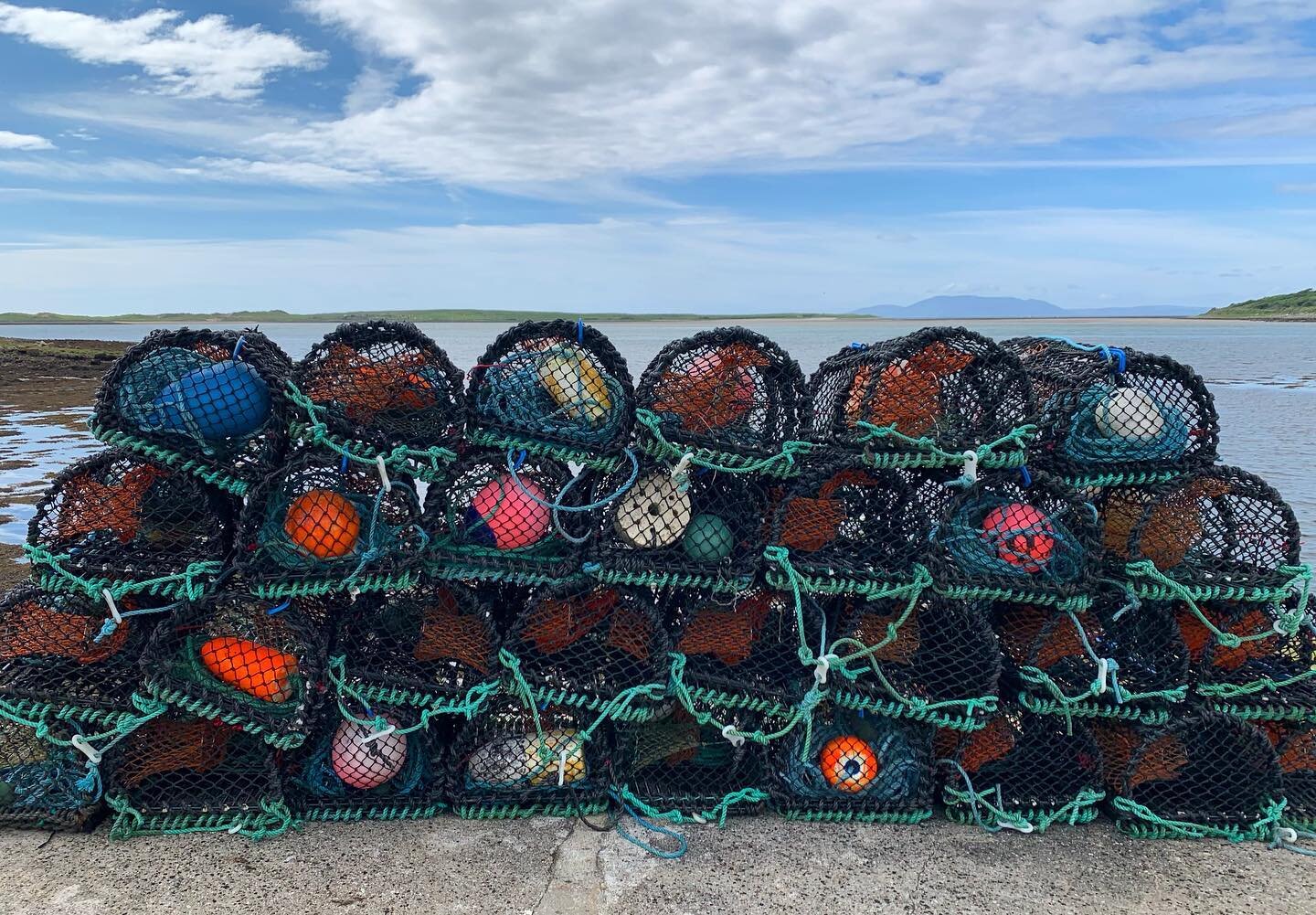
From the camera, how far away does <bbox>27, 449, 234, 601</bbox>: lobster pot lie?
2.94 m

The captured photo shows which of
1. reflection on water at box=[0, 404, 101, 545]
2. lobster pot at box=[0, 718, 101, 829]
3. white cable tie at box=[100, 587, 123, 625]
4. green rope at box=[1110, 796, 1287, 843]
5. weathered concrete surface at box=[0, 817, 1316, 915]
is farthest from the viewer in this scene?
reflection on water at box=[0, 404, 101, 545]

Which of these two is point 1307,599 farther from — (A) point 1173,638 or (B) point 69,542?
(B) point 69,542

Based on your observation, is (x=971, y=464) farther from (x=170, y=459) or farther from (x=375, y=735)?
(x=170, y=459)

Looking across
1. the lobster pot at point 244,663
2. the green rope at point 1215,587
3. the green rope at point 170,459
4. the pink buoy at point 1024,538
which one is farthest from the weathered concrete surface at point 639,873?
the green rope at point 170,459

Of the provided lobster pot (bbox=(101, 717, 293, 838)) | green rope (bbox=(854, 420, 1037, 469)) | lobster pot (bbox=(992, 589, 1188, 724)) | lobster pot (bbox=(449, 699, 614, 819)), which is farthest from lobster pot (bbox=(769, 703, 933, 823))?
lobster pot (bbox=(101, 717, 293, 838))

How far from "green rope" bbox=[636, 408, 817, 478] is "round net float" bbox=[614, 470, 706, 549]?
0.10 metres

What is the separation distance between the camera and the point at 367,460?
119 inches

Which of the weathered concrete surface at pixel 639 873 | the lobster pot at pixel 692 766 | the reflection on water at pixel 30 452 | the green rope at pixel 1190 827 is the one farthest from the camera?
the reflection on water at pixel 30 452

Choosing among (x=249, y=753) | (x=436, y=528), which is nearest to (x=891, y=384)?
(x=436, y=528)

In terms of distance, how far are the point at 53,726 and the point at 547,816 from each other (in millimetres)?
1664

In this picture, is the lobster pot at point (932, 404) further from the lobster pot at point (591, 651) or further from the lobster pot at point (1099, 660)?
the lobster pot at point (591, 651)

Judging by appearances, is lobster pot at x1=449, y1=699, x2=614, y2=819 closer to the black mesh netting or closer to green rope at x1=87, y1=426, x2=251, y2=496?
the black mesh netting

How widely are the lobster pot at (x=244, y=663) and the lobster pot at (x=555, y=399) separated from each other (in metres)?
0.92

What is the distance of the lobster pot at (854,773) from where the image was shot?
318cm
